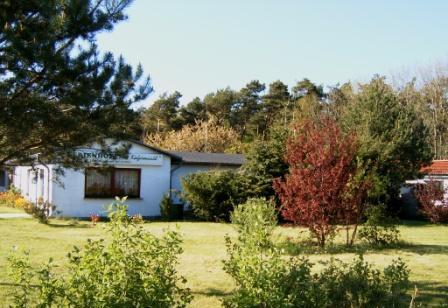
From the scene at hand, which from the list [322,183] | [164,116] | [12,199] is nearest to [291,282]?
[322,183]

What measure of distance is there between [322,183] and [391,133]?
14.8 metres

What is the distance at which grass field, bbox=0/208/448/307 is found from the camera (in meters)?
8.98

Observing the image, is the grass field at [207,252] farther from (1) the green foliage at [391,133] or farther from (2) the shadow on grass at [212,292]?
(1) the green foliage at [391,133]

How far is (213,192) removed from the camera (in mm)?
23625

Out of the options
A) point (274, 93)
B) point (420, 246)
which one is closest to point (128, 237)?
point (420, 246)

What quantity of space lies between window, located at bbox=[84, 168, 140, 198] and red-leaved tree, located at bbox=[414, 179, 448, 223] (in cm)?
1387

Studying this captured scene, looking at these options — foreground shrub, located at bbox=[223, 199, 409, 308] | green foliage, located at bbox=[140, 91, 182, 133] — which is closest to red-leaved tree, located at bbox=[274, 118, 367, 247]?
foreground shrub, located at bbox=[223, 199, 409, 308]

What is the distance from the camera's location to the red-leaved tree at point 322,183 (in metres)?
13.9

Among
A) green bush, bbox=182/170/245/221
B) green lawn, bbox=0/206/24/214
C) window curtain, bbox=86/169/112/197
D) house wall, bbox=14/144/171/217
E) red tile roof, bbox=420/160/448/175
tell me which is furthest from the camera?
red tile roof, bbox=420/160/448/175

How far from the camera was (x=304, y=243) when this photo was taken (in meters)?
14.6

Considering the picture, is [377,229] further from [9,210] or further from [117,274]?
[9,210]

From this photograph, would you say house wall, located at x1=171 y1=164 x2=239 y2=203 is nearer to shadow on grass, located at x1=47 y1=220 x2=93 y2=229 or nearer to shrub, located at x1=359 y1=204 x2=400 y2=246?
shadow on grass, located at x1=47 y1=220 x2=93 y2=229

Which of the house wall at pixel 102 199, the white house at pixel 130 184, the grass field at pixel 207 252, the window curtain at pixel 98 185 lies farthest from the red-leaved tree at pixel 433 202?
the window curtain at pixel 98 185

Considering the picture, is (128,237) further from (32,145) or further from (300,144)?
(300,144)
